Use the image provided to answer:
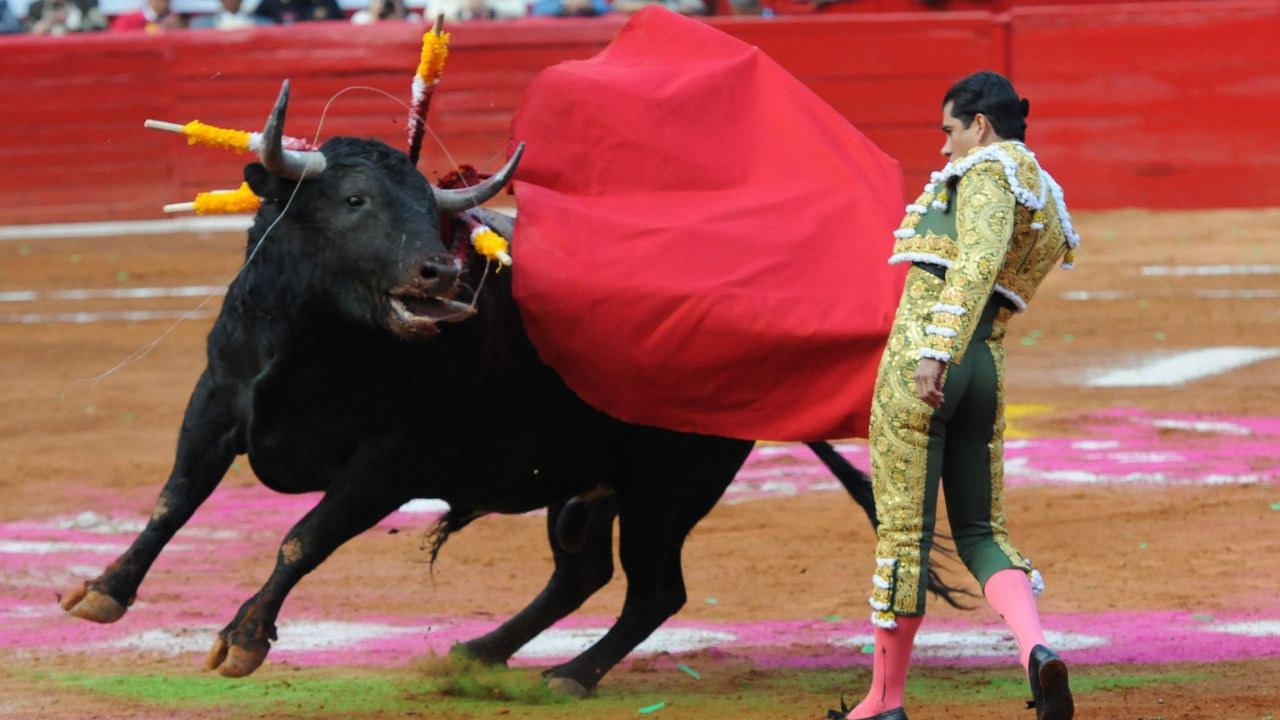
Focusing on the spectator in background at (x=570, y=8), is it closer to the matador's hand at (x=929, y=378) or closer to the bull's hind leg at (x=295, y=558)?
the bull's hind leg at (x=295, y=558)

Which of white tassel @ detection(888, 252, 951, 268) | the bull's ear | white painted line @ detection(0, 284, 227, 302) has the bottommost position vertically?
white tassel @ detection(888, 252, 951, 268)

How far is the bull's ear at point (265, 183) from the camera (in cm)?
475

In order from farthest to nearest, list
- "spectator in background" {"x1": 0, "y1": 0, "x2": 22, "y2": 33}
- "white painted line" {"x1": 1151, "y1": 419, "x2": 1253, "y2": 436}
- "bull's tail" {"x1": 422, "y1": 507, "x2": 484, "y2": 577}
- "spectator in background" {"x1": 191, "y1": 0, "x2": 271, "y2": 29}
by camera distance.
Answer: "spectator in background" {"x1": 0, "y1": 0, "x2": 22, "y2": 33}
"spectator in background" {"x1": 191, "y1": 0, "x2": 271, "y2": 29}
"white painted line" {"x1": 1151, "y1": 419, "x2": 1253, "y2": 436}
"bull's tail" {"x1": 422, "y1": 507, "x2": 484, "y2": 577}

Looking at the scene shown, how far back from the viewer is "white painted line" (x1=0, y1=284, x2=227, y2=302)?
1296 centimetres

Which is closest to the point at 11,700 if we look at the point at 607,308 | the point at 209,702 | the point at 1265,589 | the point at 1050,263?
the point at 209,702

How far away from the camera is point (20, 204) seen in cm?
1441

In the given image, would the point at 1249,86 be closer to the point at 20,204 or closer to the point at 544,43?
the point at 544,43

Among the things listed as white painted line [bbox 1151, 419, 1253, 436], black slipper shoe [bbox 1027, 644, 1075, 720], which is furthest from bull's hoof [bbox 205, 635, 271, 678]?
white painted line [bbox 1151, 419, 1253, 436]

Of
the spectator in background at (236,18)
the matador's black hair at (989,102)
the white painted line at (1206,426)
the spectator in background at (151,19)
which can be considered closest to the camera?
the matador's black hair at (989,102)

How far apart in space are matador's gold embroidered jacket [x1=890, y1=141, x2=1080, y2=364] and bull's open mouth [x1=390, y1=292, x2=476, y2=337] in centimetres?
110

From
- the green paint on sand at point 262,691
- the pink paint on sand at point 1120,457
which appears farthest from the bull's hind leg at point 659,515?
the pink paint on sand at point 1120,457

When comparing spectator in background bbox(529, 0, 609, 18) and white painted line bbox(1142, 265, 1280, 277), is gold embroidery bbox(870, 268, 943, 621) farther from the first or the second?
spectator in background bbox(529, 0, 609, 18)

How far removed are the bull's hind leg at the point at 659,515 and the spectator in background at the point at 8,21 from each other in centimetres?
1145

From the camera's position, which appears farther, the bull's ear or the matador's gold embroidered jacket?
the bull's ear
